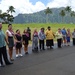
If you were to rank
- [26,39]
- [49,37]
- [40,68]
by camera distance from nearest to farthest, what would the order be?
[40,68]
[26,39]
[49,37]

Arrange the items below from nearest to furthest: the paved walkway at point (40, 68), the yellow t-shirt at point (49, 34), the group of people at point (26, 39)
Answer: the paved walkway at point (40, 68) → the group of people at point (26, 39) → the yellow t-shirt at point (49, 34)

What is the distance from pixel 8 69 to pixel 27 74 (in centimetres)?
137

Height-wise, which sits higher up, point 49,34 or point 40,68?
point 49,34

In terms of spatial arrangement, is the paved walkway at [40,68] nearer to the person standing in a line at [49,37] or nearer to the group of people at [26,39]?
the group of people at [26,39]

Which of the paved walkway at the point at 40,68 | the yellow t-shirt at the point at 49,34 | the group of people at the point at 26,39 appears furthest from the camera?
the yellow t-shirt at the point at 49,34

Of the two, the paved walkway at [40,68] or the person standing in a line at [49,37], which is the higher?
the person standing in a line at [49,37]

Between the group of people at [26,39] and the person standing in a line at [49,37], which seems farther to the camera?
the person standing in a line at [49,37]

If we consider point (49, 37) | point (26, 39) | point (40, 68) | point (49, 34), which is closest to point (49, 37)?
point (49, 37)

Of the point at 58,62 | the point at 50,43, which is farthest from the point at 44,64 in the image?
the point at 50,43

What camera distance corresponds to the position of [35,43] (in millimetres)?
19406

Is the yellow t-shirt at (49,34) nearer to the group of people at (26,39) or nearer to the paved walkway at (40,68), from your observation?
the group of people at (26,39)

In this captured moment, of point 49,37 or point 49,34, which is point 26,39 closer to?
point 49,34

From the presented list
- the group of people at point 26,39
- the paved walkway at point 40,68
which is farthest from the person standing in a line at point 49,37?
the paved walkway at point 40,68

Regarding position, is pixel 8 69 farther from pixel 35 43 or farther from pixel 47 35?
pixel 47 35
